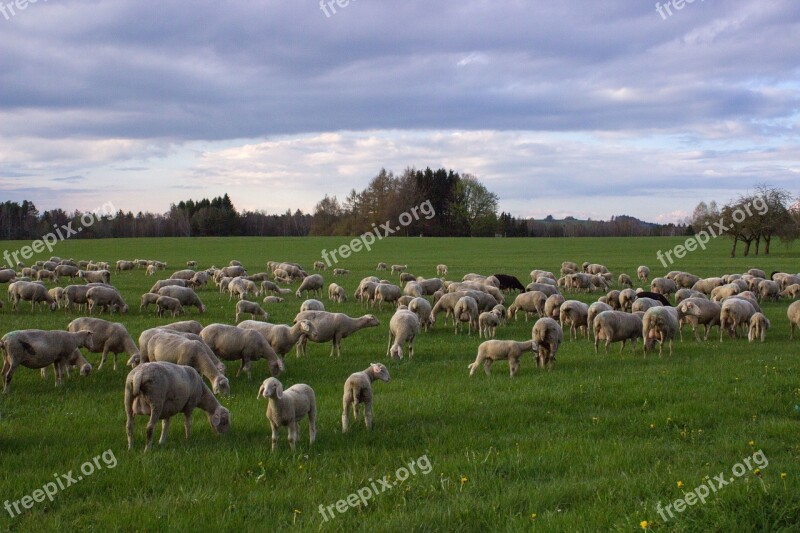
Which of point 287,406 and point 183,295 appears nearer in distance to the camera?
point 287,406

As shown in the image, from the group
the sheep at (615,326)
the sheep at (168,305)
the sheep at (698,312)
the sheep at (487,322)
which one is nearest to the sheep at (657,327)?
the sheep at (615,326)

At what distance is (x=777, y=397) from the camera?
12.3 metres

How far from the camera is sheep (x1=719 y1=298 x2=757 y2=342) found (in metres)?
20.7

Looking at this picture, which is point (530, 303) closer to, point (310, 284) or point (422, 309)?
point (422, 309)

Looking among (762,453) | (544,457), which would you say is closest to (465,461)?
(544,457)

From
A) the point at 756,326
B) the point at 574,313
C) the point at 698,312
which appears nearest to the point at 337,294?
the point at 574,313

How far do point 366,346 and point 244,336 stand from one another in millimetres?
5224

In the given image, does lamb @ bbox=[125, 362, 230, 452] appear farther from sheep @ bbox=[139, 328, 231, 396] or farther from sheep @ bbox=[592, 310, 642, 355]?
sheep @ bbox=[592, 310, 642, 355]

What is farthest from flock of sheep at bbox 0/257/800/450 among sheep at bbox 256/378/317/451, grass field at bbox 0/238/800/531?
grass field at bbox 0/238/800/531

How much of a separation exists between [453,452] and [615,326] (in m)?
Result: 9.96

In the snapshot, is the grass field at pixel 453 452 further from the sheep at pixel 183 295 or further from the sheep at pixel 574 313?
the sheep at pixel 183 295

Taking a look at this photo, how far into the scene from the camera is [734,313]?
67.9 ft

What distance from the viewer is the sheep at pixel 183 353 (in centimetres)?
1256

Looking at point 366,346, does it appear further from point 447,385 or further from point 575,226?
point 575,226
